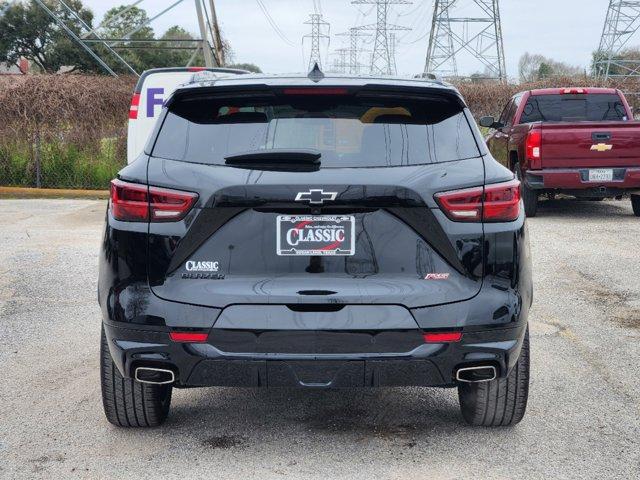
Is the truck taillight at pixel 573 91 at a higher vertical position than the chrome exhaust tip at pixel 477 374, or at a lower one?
higher

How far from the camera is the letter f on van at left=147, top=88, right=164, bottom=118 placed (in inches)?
492

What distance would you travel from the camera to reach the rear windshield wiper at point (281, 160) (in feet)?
12.3

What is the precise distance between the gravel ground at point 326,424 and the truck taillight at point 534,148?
578 cm

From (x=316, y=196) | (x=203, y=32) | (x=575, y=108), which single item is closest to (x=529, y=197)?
(x=575, y=108)

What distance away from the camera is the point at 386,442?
4.21 m

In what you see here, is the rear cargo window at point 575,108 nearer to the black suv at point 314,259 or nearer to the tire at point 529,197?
the tire at point 529,197

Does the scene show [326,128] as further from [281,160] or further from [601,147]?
Result: [601,147]

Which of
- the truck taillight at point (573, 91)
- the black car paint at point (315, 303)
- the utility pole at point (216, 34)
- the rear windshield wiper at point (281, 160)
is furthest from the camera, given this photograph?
the utility pole at point (216, 34)

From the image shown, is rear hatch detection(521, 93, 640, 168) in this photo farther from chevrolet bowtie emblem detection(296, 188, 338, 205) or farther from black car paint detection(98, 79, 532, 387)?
chevrolet bowtie emblem detection(296, 188, 338, 205)

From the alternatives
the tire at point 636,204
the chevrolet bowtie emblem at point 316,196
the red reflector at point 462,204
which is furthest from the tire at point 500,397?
the tire at point 636,204

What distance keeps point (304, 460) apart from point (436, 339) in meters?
0.84

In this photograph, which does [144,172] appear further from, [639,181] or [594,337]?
[639,181]

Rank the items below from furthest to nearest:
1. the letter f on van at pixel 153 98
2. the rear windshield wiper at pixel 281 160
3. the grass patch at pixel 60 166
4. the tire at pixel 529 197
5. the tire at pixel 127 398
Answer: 1. the grass patch at pixel 60 166
2. the tire at pixel 529 197
3. the letter f on van at pixel 153 98
4. the tire at pixel 127 398
5. the rear windshield wiper at pixel 281 160

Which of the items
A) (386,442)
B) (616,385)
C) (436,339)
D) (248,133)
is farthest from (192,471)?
(616,385)
